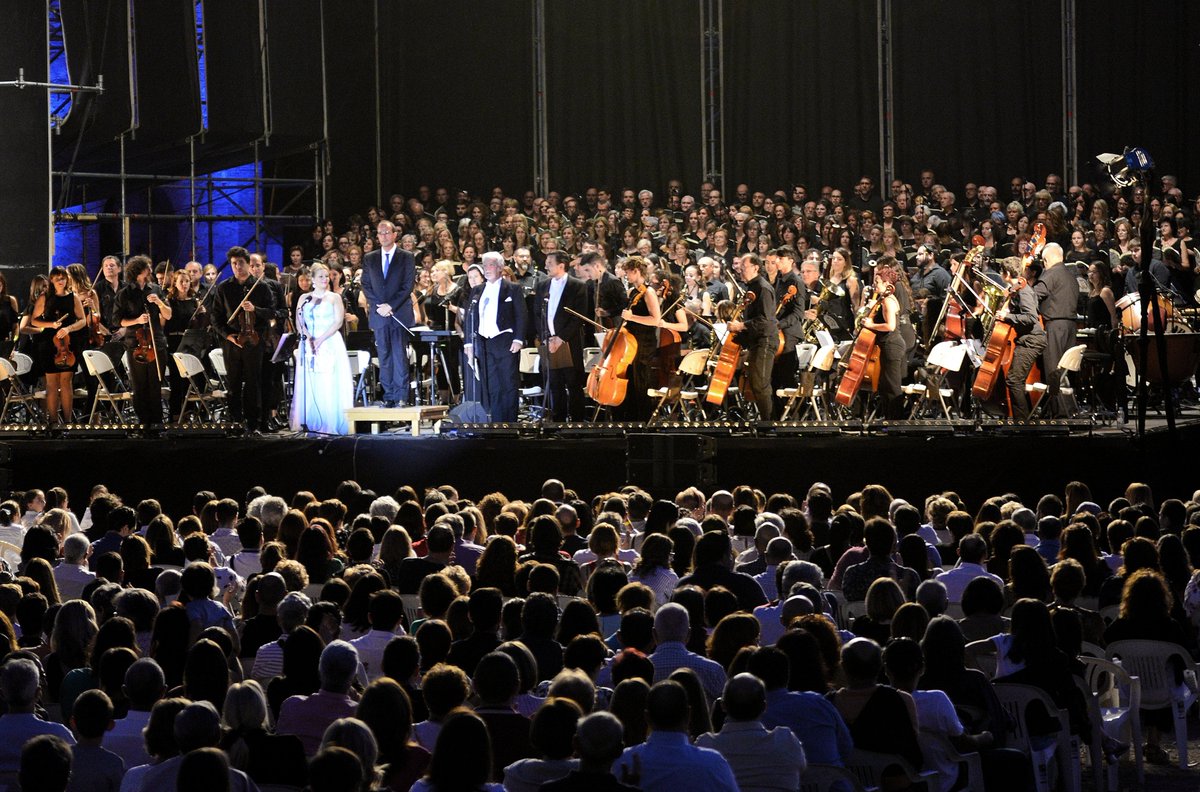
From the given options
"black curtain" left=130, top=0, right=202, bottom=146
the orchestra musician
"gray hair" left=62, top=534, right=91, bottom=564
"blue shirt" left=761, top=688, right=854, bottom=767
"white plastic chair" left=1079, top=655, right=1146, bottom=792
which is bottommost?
"white plastic chair" left=1079, top=655, right=1146, bottom=792

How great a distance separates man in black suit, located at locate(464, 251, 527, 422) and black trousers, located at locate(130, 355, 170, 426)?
2.82 m

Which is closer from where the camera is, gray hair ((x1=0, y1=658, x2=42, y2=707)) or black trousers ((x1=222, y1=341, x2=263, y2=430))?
gray hair ((x1=0, y1=658, x2=42, y2=707))

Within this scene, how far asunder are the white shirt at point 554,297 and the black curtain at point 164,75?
25.0 ft

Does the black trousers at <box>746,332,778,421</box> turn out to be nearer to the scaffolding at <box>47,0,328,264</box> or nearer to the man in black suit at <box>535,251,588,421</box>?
the man in black suit at <box>535,251,588,421</box>

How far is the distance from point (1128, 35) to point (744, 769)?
21.1 metres

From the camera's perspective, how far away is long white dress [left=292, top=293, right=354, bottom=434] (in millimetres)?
13062

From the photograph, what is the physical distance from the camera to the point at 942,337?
46.3ft

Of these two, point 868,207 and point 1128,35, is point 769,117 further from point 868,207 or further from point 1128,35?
point 1128,35

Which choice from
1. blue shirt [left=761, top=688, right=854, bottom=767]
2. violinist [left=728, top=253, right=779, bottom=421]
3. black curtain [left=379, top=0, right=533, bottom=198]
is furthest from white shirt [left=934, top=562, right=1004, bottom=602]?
black curtain [left=379, top=0, right=533, bottom=198]

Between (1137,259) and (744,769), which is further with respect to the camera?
(1137,259)

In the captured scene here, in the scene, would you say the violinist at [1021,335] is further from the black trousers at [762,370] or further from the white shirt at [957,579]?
the white shirt at [957,579]

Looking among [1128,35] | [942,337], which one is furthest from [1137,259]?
[1128,35]

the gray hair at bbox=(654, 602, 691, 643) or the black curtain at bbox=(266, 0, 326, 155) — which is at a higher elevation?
the black curtain at bbox=(266, 0, 326, 155)

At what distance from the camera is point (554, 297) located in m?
13.4
